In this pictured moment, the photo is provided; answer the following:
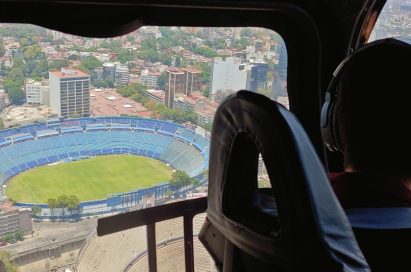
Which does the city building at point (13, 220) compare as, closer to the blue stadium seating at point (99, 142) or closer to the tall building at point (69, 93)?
the blue stadium seating at point (99, 142)

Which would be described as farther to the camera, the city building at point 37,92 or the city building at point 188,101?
the city building at point 188,101

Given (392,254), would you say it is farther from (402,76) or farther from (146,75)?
(146,75)

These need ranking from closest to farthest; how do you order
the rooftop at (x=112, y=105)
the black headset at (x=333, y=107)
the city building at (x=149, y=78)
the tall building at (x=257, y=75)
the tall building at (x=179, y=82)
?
the black headset at (x=333, y=107)
the rooftop at (x=112, y=105)
the city building at (x=149, y=78)
the tall building at (x=179, y=82)
the tall building at (x=257, y=75)

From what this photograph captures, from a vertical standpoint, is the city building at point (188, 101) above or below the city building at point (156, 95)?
below

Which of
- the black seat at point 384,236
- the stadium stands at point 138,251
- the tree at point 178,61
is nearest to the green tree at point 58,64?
the tree at point 178,61

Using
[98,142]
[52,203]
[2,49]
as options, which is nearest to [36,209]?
[52,203]

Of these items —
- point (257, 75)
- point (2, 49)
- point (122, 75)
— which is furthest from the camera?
point (257, 75)

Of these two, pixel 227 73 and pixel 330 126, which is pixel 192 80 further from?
pixel 330 126

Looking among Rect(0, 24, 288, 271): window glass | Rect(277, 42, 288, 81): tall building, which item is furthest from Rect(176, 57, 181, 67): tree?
Rect(277, 42, 288, 81): tall building
